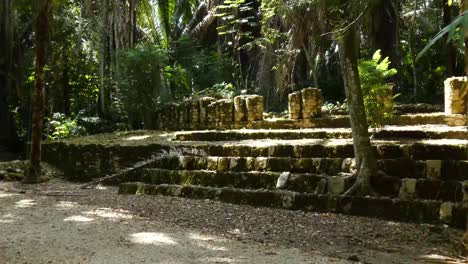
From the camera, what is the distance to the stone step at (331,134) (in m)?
7.81

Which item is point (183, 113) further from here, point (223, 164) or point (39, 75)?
point (223, 164)

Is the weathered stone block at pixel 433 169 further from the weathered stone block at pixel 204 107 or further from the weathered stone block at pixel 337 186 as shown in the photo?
the weathered stone block at pixel 204 107

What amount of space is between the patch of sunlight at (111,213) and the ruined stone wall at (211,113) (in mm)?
5408

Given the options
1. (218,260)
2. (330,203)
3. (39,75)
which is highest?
(39,75)

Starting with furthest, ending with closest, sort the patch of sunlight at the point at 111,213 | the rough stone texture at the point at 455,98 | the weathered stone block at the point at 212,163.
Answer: the rough stone texture at the point at 455,98
the weathered stone block at the point at 212,163
the patch of sunlight at the point at 111,213

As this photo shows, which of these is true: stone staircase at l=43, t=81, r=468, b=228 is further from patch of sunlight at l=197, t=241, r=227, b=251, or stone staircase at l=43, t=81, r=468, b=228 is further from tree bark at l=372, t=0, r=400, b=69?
tree bark at l=372, t=0, r=400, b=69

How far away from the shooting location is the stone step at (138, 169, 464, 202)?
19.9 ft

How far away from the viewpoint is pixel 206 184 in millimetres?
8039

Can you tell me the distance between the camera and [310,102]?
430 inches

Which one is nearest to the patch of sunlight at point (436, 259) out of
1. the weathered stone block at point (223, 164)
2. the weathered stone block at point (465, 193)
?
the weathered stone block at point (465, 193)

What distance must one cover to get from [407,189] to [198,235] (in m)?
2.83

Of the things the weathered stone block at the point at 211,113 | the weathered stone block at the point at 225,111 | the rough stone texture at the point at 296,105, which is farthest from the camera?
the weathered stone block at the point at 211,113

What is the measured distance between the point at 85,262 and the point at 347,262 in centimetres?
240

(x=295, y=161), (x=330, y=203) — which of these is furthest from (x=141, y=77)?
(x=330, y=203)
